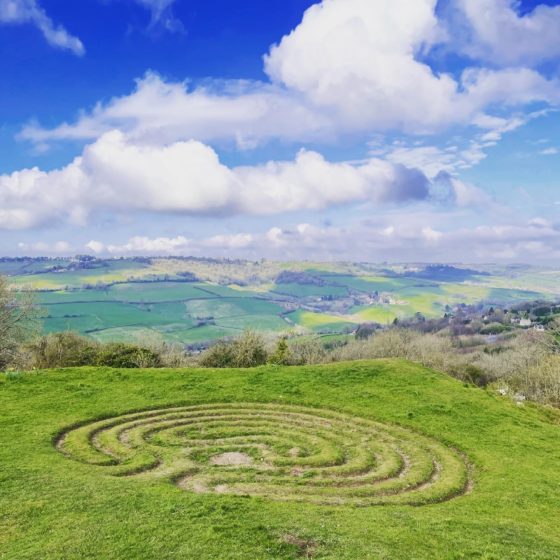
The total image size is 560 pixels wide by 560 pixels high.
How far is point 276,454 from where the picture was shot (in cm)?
3366

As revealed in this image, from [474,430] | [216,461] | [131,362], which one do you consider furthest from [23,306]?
[474,430]

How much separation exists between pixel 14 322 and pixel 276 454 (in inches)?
1990

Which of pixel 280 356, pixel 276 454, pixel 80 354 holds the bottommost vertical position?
pixel 280 356

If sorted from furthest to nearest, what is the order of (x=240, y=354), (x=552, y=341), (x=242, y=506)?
(x=552, y=341) < (x=240, y=354) < (x=242, y=506)

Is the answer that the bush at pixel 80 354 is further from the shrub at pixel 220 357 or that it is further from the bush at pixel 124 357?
the shrub at pixel 220 357

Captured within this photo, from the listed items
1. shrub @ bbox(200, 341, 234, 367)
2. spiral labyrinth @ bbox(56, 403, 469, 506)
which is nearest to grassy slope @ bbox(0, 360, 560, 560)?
spiral labyrinth @ bbox(56, 403, 469, 506)

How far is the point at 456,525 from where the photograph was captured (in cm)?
2270

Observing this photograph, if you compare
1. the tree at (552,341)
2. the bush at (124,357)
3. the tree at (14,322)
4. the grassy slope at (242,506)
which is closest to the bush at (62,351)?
the bush at (124,357)

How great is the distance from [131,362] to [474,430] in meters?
40.4

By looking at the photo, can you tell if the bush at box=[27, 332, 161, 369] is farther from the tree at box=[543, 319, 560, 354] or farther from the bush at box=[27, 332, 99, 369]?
the tree at box=[543, 319, 560, 354]

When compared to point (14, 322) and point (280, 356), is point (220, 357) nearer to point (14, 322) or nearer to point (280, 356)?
point (280, 356)

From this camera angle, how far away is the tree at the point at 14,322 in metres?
65.8

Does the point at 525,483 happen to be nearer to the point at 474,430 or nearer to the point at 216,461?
the point at 474,430

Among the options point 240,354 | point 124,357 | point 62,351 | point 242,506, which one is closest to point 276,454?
point 242,506
